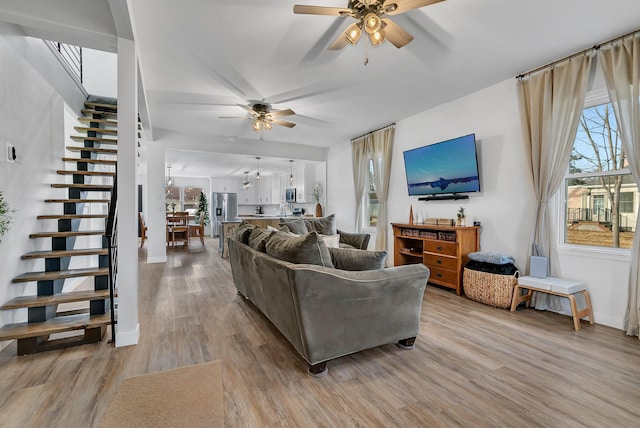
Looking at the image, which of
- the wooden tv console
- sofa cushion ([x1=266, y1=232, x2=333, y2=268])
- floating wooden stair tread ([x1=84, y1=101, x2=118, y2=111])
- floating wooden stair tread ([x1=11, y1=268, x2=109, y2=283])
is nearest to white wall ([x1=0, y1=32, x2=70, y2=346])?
floating wooden stair tread ([x1=11, y1=268, x2=109, y2=283])

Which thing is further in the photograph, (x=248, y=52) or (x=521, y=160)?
(x=521, y=160)

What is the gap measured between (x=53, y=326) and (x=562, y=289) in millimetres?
4519

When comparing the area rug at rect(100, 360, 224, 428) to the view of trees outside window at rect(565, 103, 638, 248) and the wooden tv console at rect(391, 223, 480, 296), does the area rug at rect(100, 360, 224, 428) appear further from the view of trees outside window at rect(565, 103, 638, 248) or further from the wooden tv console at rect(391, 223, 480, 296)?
the view of trees outside window at rect(565, 103, 638, 248)

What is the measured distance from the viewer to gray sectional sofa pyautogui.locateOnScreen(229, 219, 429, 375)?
6.14 feet

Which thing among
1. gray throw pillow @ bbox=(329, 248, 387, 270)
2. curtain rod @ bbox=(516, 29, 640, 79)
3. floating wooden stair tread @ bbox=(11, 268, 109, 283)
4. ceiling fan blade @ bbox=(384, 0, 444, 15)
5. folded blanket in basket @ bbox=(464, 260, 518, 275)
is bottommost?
folded blanket in basket @ bbox=(464, 260, 518, 275)

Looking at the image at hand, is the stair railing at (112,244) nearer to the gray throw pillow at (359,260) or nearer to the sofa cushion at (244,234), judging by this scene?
the sofa cushion at (244,234)

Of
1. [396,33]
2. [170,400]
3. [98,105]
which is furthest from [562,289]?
[98,105]

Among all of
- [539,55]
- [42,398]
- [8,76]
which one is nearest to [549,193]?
[539,55]

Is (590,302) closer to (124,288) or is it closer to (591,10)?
(591,10)

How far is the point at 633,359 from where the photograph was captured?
84.7 inches

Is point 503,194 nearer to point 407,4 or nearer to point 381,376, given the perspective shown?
point 407,4

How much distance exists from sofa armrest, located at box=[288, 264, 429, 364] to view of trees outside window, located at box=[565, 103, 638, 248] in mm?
2179

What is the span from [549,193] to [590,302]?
116 cm

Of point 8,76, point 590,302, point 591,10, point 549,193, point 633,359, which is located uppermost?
point 591,10
